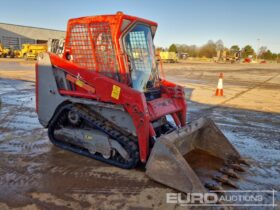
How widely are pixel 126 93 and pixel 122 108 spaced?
27 centimetres

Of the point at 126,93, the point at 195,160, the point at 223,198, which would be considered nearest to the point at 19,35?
the point at 126,93

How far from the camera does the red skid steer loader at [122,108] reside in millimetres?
3953

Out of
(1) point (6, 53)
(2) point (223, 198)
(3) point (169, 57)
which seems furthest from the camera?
(3) point (169, 57)

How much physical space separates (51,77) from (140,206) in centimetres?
284

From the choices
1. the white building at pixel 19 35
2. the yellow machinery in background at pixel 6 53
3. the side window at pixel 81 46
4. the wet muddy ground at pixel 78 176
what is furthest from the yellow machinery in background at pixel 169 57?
the side window at pixel 81 46

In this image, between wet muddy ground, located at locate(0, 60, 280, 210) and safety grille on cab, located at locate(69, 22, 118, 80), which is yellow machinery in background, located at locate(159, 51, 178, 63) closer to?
wet muddy ground, located at locate(0, 60, 280, 210)

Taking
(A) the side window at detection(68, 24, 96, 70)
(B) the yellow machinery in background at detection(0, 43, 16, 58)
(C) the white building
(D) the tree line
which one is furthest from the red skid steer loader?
(D) the tree line

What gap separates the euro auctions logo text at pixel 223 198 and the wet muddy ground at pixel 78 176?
4.3 inches

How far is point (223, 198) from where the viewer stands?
11.3 feet

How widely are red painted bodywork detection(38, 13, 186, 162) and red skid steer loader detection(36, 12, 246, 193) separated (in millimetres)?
14

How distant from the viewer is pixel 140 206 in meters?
3.24

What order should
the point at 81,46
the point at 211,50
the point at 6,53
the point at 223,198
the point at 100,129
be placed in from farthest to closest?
the point at 211,50
the point at 6,53
the point at 81,46
the point at 100,129
the point at 223,198

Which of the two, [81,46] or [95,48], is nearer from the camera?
[95,48]

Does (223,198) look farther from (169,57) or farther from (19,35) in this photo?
(19,35)
